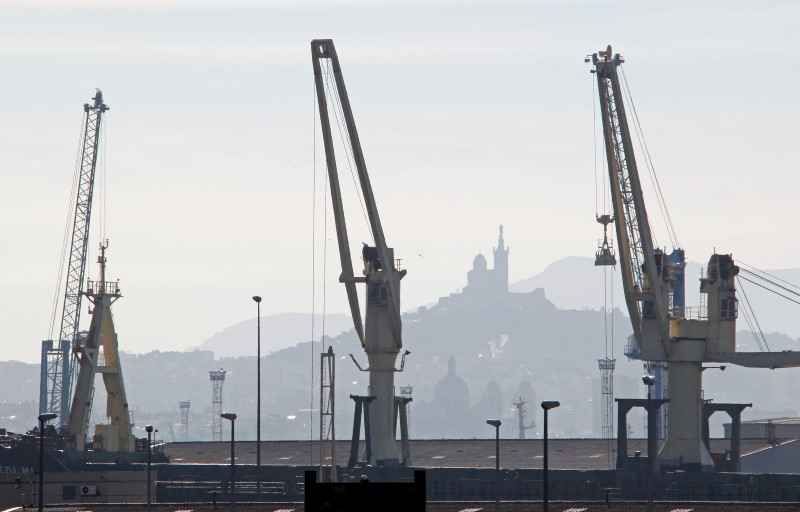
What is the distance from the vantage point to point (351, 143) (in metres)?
104

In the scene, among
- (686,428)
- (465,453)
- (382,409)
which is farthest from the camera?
(465,453)

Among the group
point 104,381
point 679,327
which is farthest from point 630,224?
point 104,381

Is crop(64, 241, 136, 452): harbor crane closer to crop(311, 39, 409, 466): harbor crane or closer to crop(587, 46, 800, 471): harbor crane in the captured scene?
crop(311, 39, 409, 466): harbor crane

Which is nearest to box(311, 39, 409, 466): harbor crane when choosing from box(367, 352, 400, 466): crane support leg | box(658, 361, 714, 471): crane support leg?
box(367, 352, 400, 466): crane support leg

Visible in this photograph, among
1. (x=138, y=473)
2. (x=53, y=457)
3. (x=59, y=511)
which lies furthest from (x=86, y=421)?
(x=59, y=511)

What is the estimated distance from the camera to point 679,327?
4008 inches

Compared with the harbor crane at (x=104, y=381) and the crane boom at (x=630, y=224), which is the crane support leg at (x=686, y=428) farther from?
the harbor crane at (x=104, y=381)

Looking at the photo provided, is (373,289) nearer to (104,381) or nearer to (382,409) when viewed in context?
(382,409)

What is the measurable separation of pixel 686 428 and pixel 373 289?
2169 centimetres

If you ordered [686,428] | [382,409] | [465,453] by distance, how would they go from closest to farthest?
[686,428] < [382,409] < [465,453]

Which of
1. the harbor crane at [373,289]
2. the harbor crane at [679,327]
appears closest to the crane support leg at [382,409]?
the harbor crane at [373,289]

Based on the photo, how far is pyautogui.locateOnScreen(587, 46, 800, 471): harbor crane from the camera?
100 m

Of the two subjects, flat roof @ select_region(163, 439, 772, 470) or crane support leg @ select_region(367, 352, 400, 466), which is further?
flat roof @ select_region(163, 439, 772, 470)

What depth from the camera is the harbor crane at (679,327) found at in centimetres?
10006
